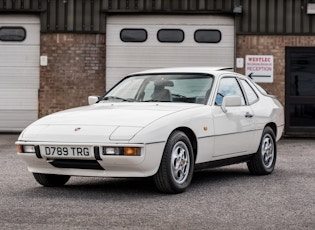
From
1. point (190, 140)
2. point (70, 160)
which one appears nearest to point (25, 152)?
point (70, 160)

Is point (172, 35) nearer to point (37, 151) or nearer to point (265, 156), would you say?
point (265, 156)

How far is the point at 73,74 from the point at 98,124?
35.9 ft

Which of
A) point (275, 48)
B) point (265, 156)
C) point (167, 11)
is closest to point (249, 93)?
point (265, 156)

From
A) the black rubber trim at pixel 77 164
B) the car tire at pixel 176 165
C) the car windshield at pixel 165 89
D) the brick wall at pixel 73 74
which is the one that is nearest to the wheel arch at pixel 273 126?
the car windshield at pixel 165 89

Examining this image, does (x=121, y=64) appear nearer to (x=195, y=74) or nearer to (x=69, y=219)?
(x=195, y=74)

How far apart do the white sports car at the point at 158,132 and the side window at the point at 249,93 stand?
0.07 feet

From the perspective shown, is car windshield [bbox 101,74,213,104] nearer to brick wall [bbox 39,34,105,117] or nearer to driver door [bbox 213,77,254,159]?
driver door [bbox 213,77,254,159]

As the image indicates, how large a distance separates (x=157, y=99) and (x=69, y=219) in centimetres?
270

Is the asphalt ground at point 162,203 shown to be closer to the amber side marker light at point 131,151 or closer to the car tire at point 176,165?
the car tire at point 176,165

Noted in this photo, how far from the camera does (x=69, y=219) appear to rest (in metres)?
5.78

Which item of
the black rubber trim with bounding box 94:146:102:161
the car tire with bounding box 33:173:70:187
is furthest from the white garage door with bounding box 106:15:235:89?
the black rubber trim with bounding box 94:146:102:161

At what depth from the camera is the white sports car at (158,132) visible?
692 cm

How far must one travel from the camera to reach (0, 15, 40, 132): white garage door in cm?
1806

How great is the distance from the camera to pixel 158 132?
6992 mm
